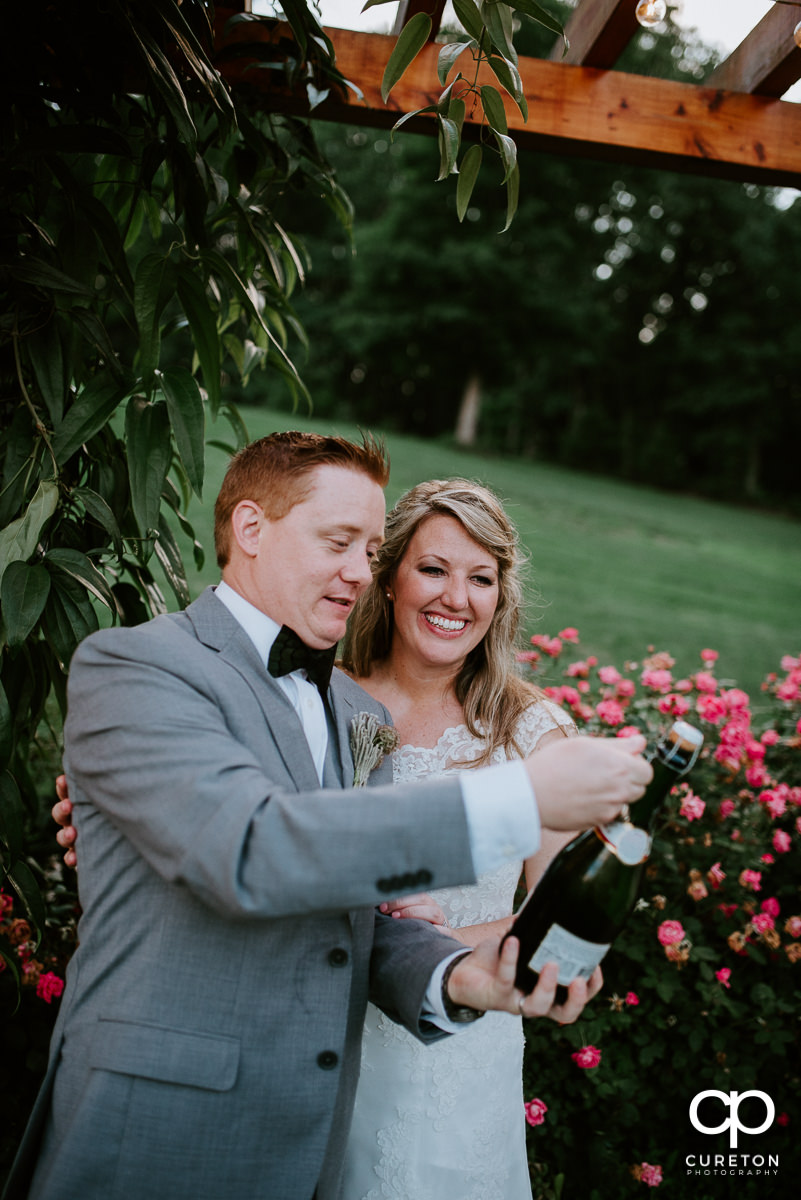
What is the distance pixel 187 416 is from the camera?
169 cm

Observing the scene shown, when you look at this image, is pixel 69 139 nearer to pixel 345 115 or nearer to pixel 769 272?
pixel 345 115

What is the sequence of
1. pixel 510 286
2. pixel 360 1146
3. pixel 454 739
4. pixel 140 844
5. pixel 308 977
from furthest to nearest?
pixel 510 286 < pixel 454 739 < pixel 360 1146 < pixel 308 977 < pixel 140 844

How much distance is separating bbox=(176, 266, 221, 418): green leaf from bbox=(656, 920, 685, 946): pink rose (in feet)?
6.31

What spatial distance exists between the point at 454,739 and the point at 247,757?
107cm

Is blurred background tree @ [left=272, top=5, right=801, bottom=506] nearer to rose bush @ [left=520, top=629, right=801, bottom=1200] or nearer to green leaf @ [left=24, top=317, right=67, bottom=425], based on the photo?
rose bush @ [left=520, top=629, right=801, bottom=1200]

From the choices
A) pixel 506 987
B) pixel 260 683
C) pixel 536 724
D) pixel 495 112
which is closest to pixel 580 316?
pixel 536 724

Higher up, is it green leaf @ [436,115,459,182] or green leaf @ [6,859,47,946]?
green leaf @ [436,115,459,182]

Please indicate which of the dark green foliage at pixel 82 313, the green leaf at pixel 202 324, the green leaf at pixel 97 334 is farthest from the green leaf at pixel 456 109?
the green leaf at pixel 97 334

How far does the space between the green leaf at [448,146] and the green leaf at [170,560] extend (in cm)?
100

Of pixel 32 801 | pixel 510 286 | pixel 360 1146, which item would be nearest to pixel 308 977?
pixel 360 1146

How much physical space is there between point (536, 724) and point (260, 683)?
101 centimetres

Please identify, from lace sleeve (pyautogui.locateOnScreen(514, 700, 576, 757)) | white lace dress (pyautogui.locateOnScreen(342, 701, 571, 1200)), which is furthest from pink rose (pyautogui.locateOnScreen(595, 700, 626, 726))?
white lace dress (pyautogui.locateOnScreen(342, 701, 571, 1200))

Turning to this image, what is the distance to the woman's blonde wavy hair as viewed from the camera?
2143mm

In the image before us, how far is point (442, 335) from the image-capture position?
21.6m
